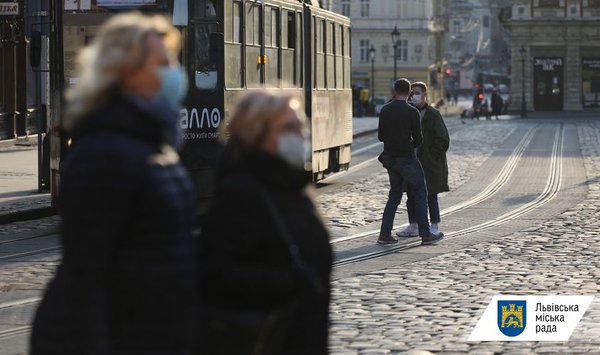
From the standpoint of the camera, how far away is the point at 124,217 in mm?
3873

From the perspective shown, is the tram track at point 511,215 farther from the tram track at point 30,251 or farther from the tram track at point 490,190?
the tram track at point 30,251

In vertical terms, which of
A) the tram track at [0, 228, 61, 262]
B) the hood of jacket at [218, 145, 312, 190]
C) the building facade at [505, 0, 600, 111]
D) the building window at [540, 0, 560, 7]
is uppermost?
the building window at [540, 0, 560, 7]

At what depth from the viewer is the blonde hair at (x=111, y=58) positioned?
3910mm

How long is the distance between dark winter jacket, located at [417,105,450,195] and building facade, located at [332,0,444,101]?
8343 centimetres

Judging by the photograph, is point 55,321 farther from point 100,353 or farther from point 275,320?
point 275,320

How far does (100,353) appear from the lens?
3855 millimetres

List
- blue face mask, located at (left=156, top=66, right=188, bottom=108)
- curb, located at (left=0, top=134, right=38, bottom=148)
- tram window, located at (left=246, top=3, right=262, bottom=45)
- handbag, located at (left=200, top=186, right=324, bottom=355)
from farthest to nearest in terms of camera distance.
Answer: curb, located at (left=0, top=134, right=38, bottom=148), tram window, located at (left=246, top=3, right=262, bottom=45), handbag, located at (left=200, top=186, right=324, bottom=355), blue face mask, located at (left=156, top=66, right=188, bottom=108)

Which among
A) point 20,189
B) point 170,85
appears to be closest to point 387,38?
point 20,189


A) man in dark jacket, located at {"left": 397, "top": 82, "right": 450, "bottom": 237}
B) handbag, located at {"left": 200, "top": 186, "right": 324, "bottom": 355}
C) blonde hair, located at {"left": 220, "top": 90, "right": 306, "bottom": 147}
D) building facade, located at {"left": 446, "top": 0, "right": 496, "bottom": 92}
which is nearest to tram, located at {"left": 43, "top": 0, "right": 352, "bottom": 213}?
man in dark jacket, located at {"left": 397, "top": 82, "right": 450, "bottom": 237}

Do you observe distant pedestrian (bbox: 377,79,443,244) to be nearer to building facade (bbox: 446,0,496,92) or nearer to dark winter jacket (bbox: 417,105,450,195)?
dark winter jacket (bbox: 417,105,450,195)

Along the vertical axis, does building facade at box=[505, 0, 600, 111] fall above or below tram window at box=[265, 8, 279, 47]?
above

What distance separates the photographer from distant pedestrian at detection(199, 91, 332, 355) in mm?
4180

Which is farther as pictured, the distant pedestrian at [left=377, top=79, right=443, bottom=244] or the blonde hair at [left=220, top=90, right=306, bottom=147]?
the distant pedestrian at [left=377, top=79, right=443, bottom=244]

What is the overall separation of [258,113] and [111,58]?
57 cm
